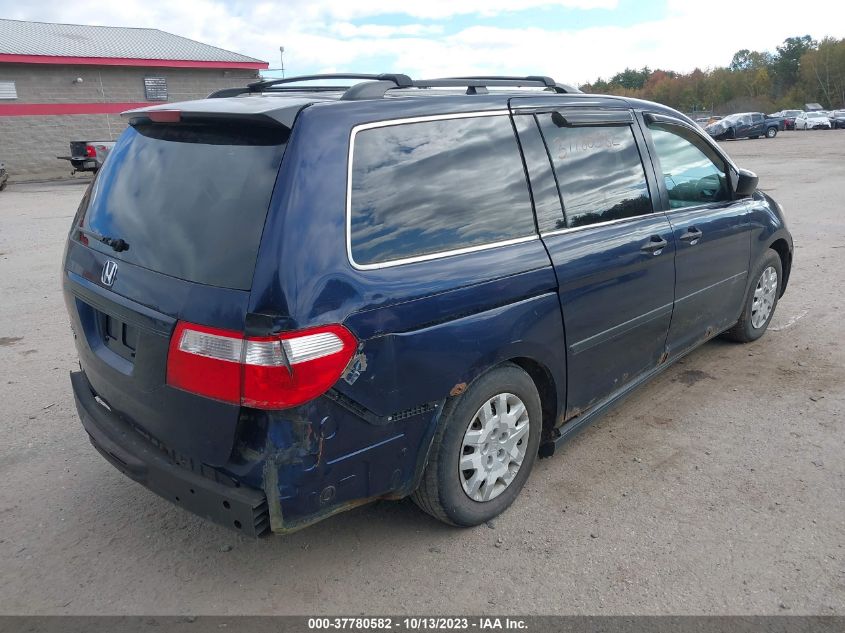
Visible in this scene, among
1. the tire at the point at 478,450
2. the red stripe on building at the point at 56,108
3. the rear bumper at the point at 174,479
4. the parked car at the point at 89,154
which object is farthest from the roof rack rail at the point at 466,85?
the red stripe on building at the point at 56,108

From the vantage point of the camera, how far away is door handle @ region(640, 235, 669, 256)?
3.68 metres

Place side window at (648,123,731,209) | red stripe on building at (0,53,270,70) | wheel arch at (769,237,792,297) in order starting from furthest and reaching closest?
red stripe on building at (0,53,270,70), wheel arch at (769,237,792,297), side window at (648,123,731,209)

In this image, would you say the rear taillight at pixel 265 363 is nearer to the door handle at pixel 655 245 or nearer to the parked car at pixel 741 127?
the door handle at pixel 655 245

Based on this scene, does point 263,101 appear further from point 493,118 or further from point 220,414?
point 220,414

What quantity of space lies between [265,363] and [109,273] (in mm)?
980

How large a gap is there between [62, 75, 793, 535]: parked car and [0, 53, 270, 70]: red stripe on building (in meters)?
26.5

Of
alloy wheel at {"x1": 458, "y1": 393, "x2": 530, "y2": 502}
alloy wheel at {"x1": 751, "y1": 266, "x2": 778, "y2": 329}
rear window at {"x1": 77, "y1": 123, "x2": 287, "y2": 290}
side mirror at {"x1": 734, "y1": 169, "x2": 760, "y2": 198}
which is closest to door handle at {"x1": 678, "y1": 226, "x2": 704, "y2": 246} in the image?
side mirror at {"x1": 734, "y1": 169, "x2": 760, "y2": 198}

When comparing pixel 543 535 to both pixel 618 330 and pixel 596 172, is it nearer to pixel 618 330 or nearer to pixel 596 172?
pixel 618 330

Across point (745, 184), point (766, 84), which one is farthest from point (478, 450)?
point (766, 84)

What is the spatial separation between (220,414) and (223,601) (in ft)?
2.71

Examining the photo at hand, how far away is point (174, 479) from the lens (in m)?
2.59

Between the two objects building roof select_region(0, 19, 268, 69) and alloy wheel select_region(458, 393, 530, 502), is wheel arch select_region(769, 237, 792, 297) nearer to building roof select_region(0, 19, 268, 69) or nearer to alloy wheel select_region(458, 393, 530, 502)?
alloy wheel select_region(458, 393, 530, 502)

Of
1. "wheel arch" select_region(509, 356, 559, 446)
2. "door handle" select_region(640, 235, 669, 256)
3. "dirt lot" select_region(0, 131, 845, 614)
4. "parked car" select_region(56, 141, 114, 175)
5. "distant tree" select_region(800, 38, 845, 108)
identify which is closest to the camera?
"dirt lot" select_region(0, 131, 845, 614)

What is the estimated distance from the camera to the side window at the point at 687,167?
13.6 ft
